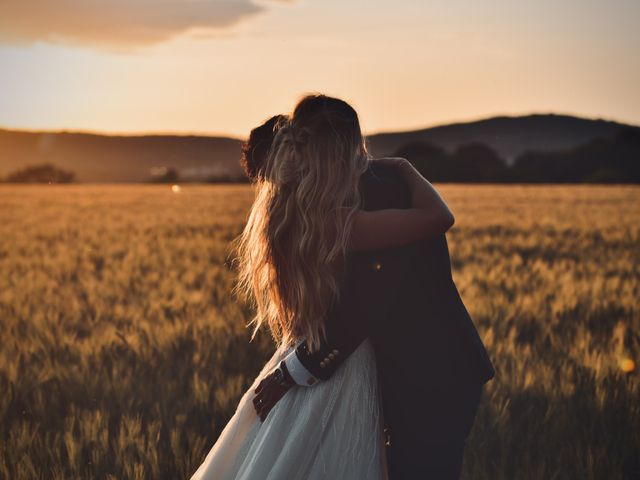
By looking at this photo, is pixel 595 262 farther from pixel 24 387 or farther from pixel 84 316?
pixel 24 387

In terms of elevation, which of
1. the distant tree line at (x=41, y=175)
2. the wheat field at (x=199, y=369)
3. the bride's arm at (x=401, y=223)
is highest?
the distant tree line at (x=41, y=175)

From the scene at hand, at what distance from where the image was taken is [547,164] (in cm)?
5525

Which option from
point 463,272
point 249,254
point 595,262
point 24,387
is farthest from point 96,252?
point 249,254

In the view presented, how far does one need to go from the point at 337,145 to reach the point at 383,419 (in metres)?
0.78

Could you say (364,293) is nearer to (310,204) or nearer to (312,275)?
(312,275)

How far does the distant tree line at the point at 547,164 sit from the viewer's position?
172 ft

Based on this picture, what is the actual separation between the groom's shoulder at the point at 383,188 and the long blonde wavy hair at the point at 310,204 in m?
0.04

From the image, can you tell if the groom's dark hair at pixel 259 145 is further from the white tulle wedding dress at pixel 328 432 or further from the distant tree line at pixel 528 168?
the distant tree line at pixel 528 168

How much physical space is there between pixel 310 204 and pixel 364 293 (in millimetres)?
270

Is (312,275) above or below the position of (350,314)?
above

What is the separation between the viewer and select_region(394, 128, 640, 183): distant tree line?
52531 millimetres

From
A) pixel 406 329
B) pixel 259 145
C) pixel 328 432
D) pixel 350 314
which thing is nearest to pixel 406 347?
pixel 406 329

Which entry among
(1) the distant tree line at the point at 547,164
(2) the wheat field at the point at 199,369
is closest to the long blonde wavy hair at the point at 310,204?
(2) the wheat field at the point at 199,369

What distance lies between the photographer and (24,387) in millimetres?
3127
